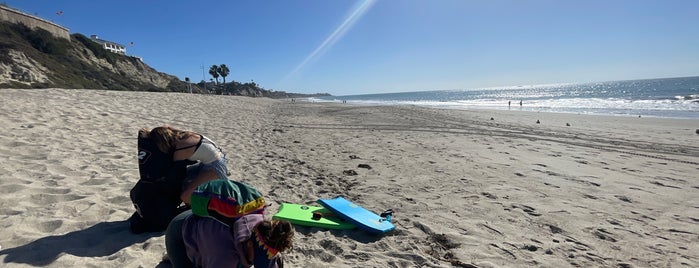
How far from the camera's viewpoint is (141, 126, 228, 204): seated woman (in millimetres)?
3361

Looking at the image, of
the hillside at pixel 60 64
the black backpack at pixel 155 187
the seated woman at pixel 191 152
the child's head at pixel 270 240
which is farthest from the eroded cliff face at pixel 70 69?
the child's head at pixel 270 240

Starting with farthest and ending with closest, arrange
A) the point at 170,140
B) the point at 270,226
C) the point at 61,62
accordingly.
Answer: the point at 61,62 → the point at 170,140 → the point at 270,226

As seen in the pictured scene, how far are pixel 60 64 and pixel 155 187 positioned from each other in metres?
45.6

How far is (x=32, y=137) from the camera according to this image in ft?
21.6

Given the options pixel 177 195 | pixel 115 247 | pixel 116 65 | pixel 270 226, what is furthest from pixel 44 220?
pixel 116 65

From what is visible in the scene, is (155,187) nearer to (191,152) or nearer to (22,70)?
(191,152)

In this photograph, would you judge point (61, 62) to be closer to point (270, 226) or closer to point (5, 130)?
point (5, 130)

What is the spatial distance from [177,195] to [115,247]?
0.67 m

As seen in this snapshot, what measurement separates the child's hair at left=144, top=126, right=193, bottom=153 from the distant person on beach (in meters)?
1.39

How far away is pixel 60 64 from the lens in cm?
3762

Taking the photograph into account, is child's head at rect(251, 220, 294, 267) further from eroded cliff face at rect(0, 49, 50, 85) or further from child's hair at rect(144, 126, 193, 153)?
eroded cliff face at rect(0, 49, 50, 85)

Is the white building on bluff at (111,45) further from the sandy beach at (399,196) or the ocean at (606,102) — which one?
the sandy beach at (399,196)

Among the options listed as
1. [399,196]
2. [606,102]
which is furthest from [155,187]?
[606,102]

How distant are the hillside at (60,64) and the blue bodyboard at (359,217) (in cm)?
2654
